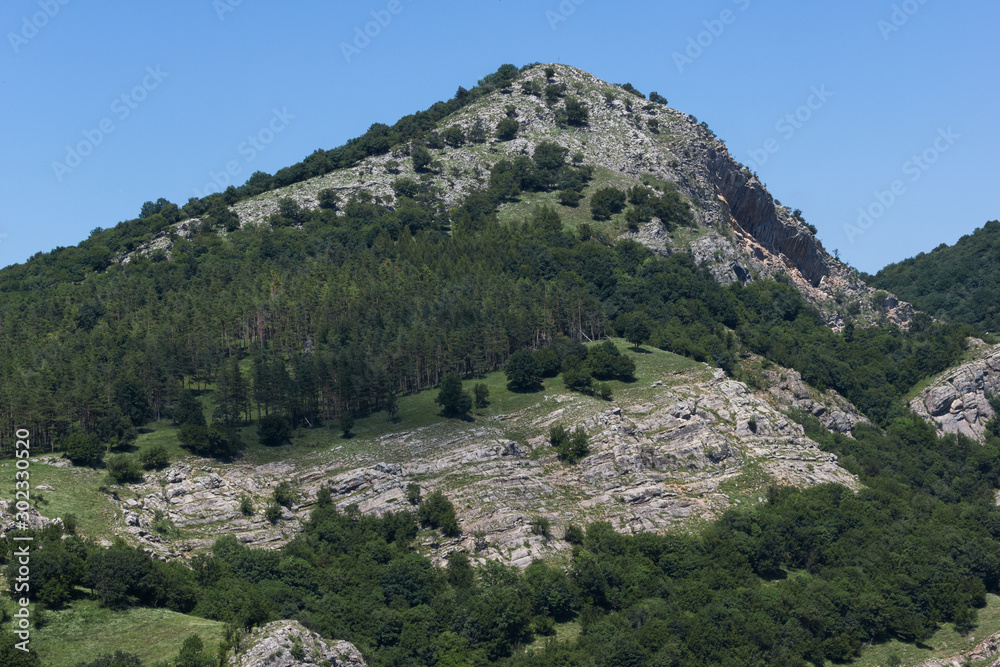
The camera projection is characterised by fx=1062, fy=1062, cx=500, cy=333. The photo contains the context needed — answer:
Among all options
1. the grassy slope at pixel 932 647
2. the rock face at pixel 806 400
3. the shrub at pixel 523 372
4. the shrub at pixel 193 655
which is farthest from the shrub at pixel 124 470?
the rock face at pixel 806 400

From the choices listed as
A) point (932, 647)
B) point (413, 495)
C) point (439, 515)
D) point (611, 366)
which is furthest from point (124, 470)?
point (932, 647)

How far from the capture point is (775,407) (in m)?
173

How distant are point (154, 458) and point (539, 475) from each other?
161ft

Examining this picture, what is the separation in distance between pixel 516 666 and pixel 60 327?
115m

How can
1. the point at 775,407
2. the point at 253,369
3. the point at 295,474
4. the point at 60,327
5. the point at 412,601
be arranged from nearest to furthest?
the point at 412,601 < the point at 295,474 < the point at 253,369 < the point at 775,407 < the point at 60,327

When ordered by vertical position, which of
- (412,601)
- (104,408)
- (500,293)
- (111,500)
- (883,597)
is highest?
(500,293)

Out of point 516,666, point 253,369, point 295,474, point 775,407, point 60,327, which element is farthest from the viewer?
point 60,327

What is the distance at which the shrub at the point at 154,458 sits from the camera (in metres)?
131

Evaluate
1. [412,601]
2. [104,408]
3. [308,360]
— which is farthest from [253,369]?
[412,601]

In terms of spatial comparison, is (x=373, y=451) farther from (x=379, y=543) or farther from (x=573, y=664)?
(x=573, y=664)

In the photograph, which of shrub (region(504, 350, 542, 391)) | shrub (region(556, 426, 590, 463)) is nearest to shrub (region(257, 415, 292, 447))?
shrub (region(504, 350, 542, 391))

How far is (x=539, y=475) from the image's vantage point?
14088cm

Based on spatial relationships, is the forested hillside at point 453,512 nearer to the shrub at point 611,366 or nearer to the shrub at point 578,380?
the shrub at point 611,366

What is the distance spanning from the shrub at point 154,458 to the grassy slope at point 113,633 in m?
31.5
